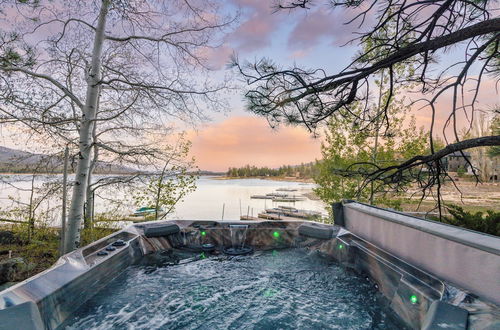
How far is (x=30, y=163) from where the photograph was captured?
3.47 metres

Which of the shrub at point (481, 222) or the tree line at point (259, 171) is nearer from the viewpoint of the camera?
the shrub at point (481, 222)

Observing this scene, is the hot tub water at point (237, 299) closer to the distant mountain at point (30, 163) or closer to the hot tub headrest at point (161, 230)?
the hot tub headrest at point (161, 230)

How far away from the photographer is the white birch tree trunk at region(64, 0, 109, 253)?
3.12m

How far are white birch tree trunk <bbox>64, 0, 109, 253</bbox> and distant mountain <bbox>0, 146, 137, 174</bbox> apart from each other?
47 cm

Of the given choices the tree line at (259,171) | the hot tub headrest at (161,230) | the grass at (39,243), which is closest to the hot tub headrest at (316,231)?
the hot tub headrest at (161,230)

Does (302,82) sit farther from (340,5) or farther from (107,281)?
(107,281)

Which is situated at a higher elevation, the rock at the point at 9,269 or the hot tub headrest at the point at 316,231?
the hot tub headrest at the point at 316,231

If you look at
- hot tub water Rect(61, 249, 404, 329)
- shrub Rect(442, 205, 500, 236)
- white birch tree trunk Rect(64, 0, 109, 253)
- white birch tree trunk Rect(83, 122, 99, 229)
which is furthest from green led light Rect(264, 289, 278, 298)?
white birch tree trunk Rect(83, 122, 99, 229)

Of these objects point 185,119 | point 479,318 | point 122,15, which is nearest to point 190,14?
point 122,15

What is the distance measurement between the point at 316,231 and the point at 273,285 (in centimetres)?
104

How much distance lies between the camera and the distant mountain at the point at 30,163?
127 inches

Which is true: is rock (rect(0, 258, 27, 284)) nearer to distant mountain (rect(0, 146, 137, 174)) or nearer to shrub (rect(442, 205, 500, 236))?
distant mountain (rect(0, 146, 137, 174))

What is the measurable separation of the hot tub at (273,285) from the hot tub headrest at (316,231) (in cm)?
2

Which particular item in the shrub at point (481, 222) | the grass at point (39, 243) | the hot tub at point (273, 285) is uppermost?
the shrub at point (481, 222)
